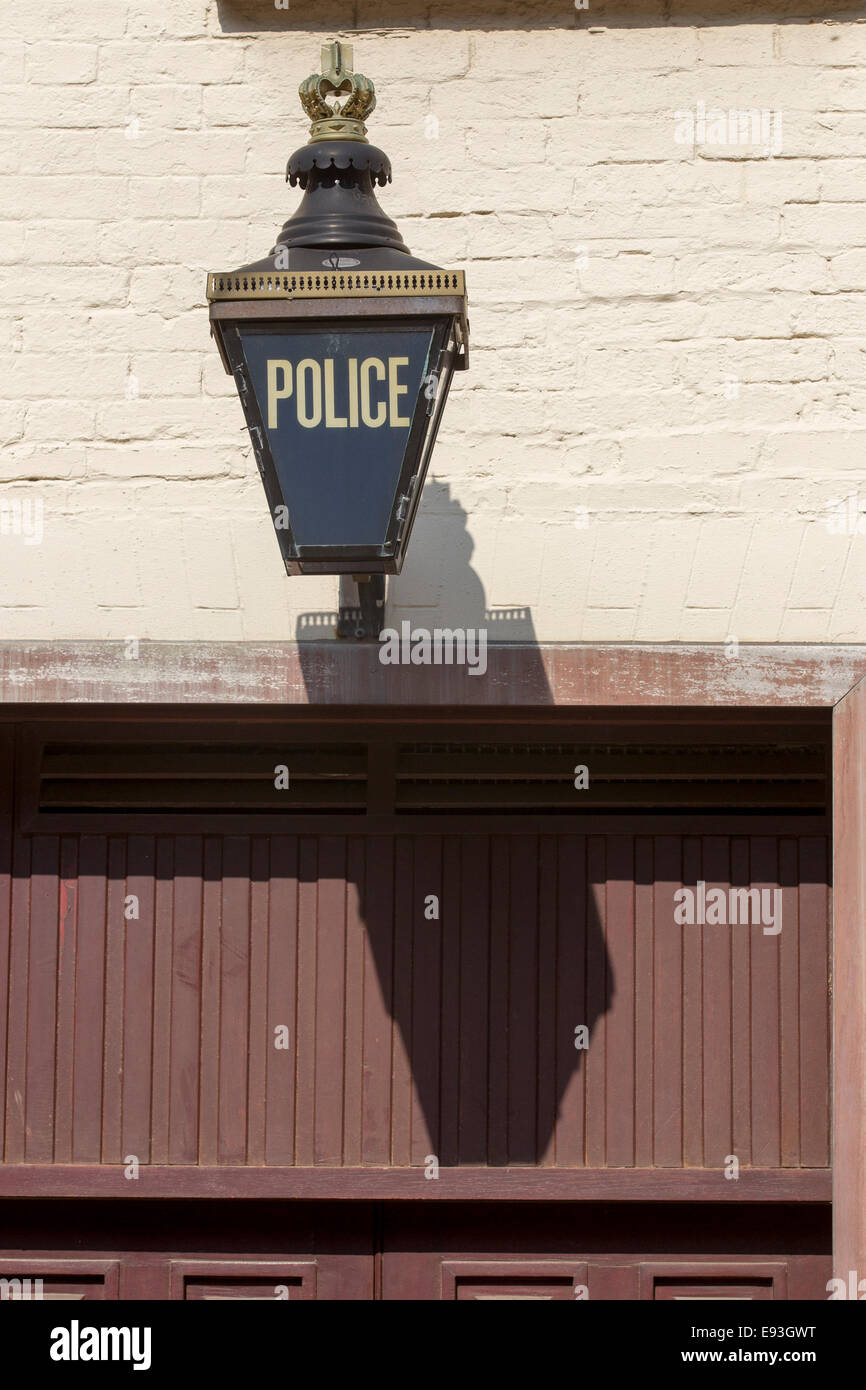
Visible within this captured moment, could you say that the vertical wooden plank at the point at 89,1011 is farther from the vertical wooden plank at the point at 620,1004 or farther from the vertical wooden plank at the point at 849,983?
the vertical wooden plank at the point at 849,983

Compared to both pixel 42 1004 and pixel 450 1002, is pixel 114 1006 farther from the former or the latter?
pixel 450 1002

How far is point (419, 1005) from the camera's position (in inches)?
125

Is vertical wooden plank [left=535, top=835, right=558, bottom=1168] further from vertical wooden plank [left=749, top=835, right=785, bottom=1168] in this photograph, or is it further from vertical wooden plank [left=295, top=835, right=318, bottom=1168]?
vertical wooden plank [left=295, top=835, right=318, bottom=1168]

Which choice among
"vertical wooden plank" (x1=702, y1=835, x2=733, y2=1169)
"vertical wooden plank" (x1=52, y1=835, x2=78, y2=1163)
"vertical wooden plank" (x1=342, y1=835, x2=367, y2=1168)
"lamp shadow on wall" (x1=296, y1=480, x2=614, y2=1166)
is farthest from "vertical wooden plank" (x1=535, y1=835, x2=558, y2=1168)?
"vertical wooden plank" (x1=52, y1=835, x2=78, y2=1163)

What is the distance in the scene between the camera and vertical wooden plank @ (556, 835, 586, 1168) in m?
3.13

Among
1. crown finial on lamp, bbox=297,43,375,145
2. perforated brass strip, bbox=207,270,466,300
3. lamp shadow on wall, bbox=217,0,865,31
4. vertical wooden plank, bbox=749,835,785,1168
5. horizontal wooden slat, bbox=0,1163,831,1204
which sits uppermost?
lamp shadow on wall, bbox=217,0,865,31

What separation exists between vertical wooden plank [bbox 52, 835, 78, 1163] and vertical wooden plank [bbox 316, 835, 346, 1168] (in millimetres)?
633

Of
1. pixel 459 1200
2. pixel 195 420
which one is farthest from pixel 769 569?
pixel 459 1200

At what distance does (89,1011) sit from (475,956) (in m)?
1.00

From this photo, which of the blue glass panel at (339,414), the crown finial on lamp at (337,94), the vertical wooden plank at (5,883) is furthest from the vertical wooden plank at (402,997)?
the crown finial on lamp at (337,94)

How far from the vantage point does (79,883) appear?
10.6 ft

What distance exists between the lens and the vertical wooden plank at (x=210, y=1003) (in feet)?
10.3
